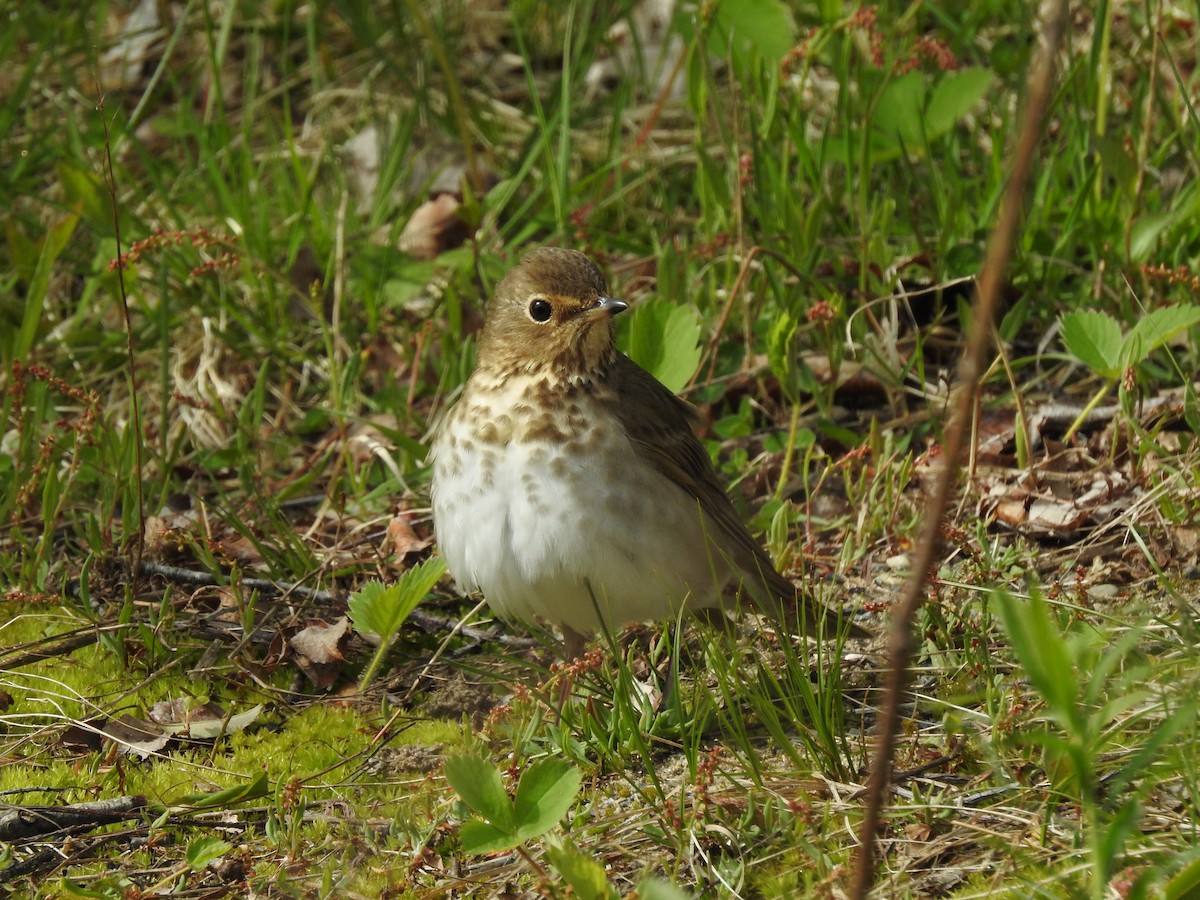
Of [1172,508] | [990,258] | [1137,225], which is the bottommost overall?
[1172,508]

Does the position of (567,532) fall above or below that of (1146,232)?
below

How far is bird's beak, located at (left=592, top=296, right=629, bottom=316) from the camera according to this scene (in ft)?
12.7

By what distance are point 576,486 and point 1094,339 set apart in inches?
62.7

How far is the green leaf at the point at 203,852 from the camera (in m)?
3.01

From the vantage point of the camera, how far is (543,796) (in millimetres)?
2832

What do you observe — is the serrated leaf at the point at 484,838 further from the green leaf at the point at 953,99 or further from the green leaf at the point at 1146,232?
the green leaf at the point at 953,99

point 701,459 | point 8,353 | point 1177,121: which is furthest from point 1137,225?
point 8,353

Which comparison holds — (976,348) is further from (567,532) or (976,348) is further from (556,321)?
(556,321)

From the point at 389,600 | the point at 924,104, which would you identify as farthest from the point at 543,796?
the point at 924,104

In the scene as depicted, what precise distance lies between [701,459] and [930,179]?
1.76m

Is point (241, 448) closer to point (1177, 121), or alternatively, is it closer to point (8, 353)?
point (8, 353)

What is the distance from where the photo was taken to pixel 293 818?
10.5ft

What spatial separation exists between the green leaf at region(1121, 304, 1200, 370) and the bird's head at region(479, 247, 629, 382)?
4.64 ft

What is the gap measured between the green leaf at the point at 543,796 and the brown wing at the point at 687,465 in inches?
41.5
